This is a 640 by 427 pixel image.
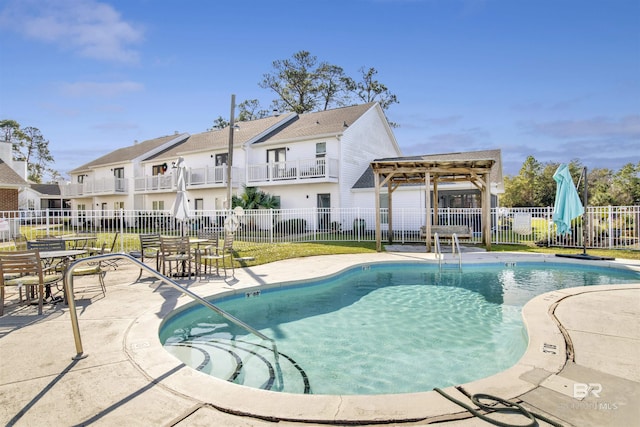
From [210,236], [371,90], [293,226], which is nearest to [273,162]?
[293,226]

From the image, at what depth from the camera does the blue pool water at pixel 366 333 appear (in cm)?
426

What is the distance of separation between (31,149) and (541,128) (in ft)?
380

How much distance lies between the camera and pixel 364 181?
24.0 meters

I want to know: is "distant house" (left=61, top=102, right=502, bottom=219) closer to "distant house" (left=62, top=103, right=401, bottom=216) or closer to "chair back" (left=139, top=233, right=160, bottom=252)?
"distant house" (left=62, top=103, right=401, bottom=216)

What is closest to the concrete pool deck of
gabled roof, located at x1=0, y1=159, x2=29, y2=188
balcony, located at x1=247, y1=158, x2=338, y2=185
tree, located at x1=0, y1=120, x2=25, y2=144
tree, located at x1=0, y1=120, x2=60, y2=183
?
balcony, located at x1=247, y1=158, x2=338, y2=185

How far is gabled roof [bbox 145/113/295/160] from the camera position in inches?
1022

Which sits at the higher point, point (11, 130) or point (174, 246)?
point (11, 130)

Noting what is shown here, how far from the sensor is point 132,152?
3422 cm

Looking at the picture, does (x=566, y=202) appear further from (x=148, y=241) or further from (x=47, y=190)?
(x=47, y=190)

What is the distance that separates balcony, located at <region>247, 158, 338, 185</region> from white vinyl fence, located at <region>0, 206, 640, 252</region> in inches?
94.2

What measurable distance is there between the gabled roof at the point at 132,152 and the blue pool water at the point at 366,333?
2964 cm

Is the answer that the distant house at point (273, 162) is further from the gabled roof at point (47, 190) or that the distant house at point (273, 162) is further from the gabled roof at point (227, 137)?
the gabled roof at point (47, 190)

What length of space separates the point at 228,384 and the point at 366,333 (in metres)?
3.01

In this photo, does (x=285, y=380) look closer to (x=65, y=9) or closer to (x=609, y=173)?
(x=65, y=9)
